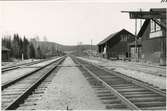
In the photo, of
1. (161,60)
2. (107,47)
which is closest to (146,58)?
(161,60)

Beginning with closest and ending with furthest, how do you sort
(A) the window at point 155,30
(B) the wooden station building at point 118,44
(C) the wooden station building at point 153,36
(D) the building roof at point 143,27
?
(C) the wooden station building at point 153,36, (A) the window at point 155,30, (D) the building roof at point 143,27, (B) the wooden station building at point 118,44

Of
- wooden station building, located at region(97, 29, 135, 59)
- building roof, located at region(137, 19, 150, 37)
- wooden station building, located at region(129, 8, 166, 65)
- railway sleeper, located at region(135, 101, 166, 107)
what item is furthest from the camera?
wooden station building, located at region(97, 29, 135, 59)

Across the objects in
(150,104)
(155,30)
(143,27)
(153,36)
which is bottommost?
(150,104)

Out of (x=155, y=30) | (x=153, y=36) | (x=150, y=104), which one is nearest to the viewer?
(x=150, y=104)

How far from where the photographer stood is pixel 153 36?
3125 centimetres

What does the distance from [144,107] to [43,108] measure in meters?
2.51

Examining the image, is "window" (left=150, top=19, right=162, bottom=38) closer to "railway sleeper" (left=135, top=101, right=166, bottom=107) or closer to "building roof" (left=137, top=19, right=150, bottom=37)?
"building roof" (left=137, top=19, right=150, bottom=37)

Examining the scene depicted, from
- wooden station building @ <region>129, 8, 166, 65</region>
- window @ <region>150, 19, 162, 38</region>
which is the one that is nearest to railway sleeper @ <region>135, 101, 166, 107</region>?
wooden station building @ <region>129, 8, 166, 65</region>

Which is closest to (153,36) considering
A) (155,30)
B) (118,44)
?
(155,30)

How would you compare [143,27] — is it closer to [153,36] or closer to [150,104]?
[153,36]

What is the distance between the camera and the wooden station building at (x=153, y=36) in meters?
22.2

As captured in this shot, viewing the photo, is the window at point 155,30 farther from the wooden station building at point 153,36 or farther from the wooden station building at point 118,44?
the wooden station building at point 118,44

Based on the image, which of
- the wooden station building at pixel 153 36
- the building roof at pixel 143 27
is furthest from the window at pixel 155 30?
the building roof at pixel 143 27

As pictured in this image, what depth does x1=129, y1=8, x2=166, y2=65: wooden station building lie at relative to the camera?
72.8ft
